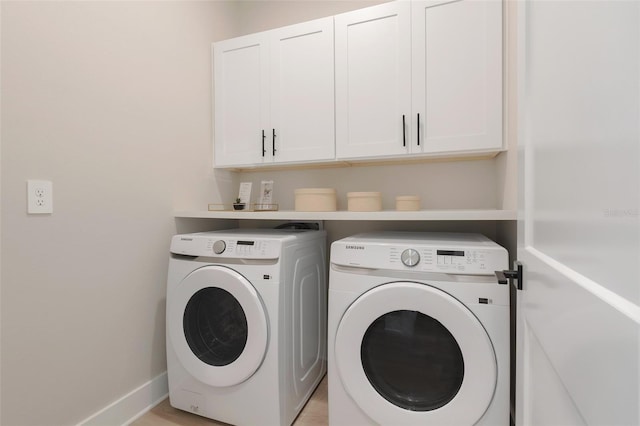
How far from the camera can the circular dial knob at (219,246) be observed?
56.9 inches

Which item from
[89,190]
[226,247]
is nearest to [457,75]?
[226,247]

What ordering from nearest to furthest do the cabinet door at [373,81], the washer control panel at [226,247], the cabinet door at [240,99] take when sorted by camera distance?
1. the washer control panel at [226,247]
2. the cabinet door at [373,81]
3. the cabinet door at [240,99]

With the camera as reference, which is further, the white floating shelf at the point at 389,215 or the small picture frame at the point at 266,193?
the small picture frame at the point at 266,193

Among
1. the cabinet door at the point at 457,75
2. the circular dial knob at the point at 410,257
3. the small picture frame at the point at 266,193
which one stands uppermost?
the cabinet door at the point at 457,75

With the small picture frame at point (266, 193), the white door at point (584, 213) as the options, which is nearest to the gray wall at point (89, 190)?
the small picture frame at point (266, 193)

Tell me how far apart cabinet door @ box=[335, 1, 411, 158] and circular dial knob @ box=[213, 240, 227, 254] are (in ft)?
2.68

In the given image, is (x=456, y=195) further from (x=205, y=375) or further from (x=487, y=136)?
(x=205, y=375)

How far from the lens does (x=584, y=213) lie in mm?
431

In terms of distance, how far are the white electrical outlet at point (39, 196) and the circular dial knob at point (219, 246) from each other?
643 mm

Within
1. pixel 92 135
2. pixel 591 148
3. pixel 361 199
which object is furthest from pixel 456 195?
pixel 92 135

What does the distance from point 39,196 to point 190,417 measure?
123 centimetres

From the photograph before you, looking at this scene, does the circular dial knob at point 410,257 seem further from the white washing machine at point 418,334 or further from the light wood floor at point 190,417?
the light wood floor at point 190,417

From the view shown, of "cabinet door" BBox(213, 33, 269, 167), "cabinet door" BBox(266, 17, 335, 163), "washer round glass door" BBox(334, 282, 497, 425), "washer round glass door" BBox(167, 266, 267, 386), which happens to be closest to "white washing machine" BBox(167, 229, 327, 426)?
"washer round glass door" BBox(167, 266, 267, 386)

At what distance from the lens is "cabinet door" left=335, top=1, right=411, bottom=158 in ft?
5.26
